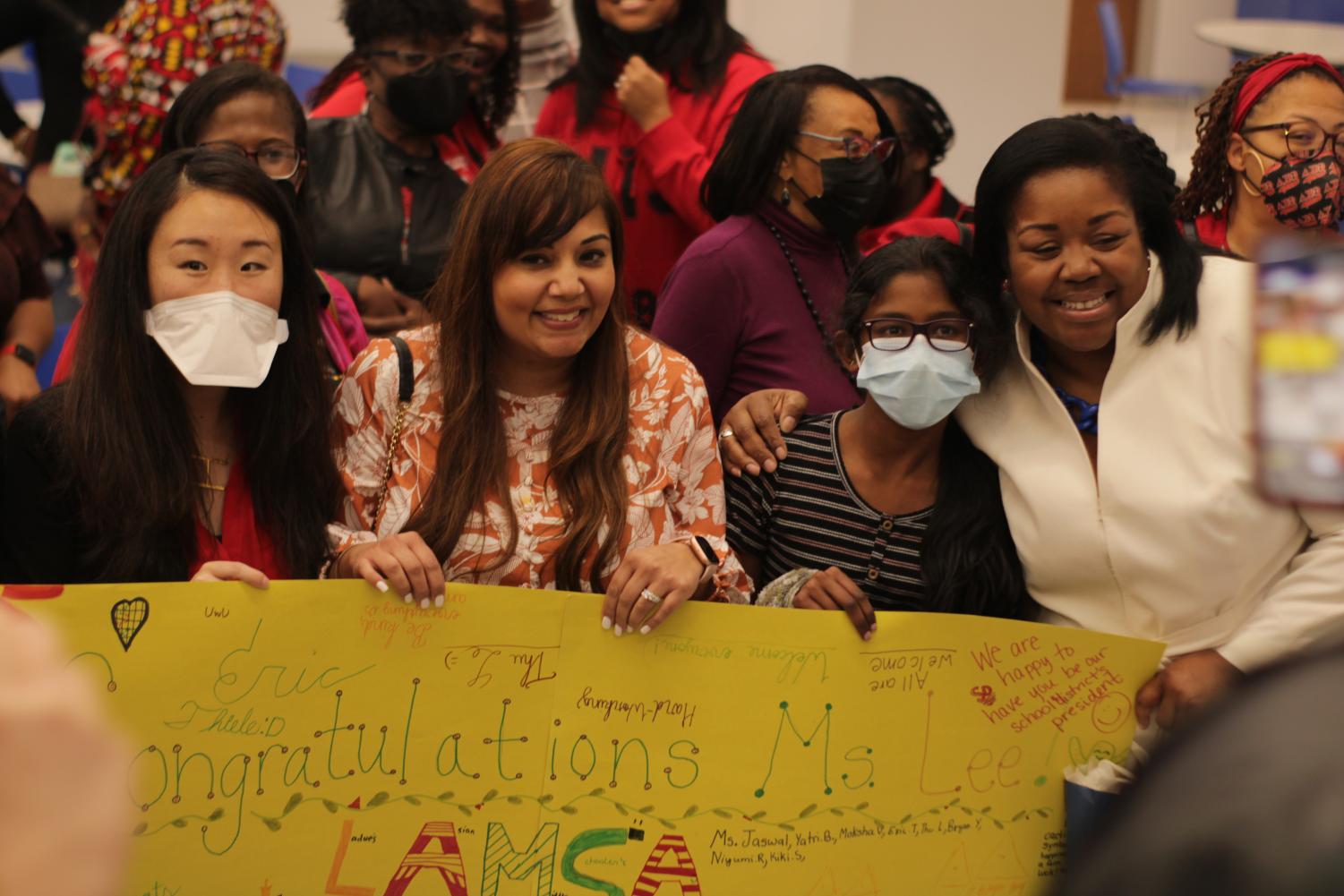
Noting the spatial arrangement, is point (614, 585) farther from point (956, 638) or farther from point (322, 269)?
point (322, 269)

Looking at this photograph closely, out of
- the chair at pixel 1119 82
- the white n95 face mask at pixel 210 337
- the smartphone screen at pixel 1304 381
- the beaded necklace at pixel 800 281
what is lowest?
the chair at pixel 1119 82

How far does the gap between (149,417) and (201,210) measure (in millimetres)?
373

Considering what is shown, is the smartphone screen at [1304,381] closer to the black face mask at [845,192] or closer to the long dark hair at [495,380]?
the long dark hair at [495,380]

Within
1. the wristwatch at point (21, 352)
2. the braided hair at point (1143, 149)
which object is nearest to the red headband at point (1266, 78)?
the braided hair at point (1143, 149)

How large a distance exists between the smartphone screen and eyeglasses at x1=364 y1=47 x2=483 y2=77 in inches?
129

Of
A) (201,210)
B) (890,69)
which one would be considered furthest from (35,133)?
(890,69)

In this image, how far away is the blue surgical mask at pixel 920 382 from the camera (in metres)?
2.66

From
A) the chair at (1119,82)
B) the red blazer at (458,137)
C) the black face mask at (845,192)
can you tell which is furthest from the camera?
the chair at (1119,82)

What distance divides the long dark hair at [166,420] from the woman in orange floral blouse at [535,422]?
0.25 feet

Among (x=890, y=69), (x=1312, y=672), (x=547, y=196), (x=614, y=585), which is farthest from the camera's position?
(x=890, y=69)

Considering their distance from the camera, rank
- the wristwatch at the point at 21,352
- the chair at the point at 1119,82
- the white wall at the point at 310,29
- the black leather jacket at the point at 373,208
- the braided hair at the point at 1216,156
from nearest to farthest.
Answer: the braided hair at the point at 1216,156 < the wristwatch at the point at 21,352 < the black leather jacket at the point at 373,208 < the white wall at the point at 310,29 < the chair at the point at 1119,82

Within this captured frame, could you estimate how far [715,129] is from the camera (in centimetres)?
395

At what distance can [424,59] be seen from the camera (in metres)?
→ 3.87

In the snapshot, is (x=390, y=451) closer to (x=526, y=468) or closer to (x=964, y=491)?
(x=526, y=468)
